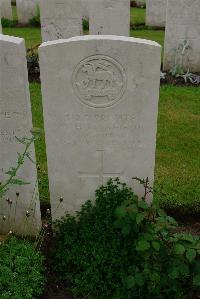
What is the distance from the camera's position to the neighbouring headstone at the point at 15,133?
3.28m

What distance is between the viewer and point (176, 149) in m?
5.58

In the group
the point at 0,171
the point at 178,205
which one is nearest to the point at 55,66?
the point at 0,171

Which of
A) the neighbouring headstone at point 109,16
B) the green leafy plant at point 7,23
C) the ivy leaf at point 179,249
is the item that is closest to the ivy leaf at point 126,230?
the ivy leaf at point 179,249

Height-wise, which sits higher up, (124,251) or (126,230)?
(126,230)

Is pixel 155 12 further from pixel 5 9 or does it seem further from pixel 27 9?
pixel 5 9

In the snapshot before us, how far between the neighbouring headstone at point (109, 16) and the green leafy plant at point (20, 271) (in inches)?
227

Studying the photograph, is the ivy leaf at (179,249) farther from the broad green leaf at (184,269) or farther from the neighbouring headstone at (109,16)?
the neighbouring headstone at (109,16)

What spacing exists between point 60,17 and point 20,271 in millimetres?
5883

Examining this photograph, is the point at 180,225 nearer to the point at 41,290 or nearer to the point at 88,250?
the point at 88,250

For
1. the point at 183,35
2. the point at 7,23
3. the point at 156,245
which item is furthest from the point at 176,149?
the point at 7,23

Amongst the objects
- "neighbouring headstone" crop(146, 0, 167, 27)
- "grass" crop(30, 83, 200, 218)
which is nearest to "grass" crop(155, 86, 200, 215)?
"grass" crop(30, 83, 200, 218)

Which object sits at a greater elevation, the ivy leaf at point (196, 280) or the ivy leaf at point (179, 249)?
the ivy leaf at point (179, 249)

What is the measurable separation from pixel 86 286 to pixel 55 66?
5.65ft

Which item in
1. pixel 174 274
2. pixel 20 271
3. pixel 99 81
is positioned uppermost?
pixel 99 81
